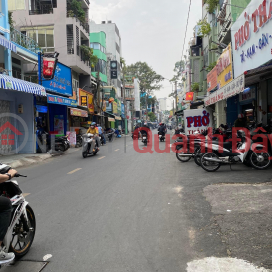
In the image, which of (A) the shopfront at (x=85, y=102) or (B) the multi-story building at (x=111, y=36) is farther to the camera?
(B) the multi-story building at (x=111, y=36)

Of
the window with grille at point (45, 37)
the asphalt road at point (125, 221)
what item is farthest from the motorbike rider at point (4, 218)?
the window with grille at point (45, 37)

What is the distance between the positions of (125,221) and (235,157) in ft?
17.2

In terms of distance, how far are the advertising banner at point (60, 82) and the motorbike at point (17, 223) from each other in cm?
1441

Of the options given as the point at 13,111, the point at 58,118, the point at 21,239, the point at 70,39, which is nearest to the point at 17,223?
the point at 21,239

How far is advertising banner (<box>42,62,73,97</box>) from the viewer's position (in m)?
17.3

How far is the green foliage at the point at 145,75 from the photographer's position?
64.8m

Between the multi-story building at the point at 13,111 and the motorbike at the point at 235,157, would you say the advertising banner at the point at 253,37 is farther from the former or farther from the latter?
the multi-story building at the point at 13,111

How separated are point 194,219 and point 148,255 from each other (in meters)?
1.42

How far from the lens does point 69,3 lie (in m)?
26.5

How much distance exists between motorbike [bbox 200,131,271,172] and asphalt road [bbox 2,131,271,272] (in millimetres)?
378

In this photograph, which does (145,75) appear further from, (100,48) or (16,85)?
(16,85)

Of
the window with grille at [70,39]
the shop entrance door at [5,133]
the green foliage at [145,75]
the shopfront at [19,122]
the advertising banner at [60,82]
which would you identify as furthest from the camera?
the green foliage at [145,75]

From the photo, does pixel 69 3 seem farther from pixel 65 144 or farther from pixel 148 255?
pixel 148 255

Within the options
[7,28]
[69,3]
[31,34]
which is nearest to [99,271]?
[7,28]
